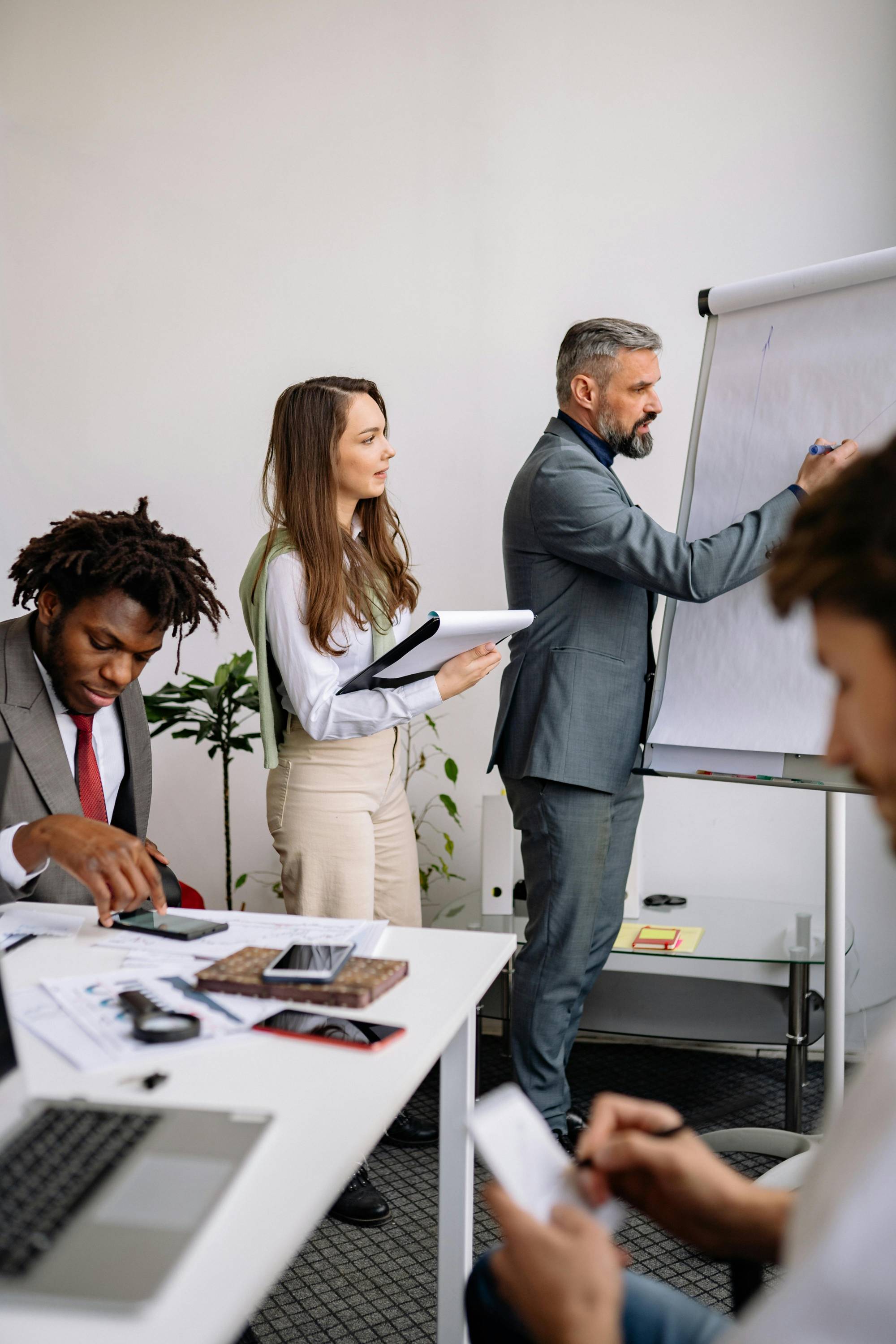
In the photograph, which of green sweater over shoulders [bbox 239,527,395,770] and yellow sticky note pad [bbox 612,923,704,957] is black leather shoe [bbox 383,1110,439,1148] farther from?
green sweater over shoulders [bbox 239,527,395,770]

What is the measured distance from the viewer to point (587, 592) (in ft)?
7.47

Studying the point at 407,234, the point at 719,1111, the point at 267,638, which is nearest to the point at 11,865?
the point at 267,638

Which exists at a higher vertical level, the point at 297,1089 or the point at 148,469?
the point at 148,469

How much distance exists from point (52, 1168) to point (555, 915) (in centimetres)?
152

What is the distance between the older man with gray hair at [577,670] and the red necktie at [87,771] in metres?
0.85

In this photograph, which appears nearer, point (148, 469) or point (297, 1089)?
point (297, 1089)

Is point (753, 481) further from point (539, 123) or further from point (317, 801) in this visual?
point (539, 123)

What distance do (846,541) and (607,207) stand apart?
101 inches

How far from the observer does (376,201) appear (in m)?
3.19

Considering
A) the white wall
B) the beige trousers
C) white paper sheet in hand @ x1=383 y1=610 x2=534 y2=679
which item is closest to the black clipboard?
white paper sheet in hand @ x1=383 y1=610 x2=534 y2=679

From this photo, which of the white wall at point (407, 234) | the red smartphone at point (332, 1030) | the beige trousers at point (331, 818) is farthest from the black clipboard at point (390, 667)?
the white wall at point (407, 234)

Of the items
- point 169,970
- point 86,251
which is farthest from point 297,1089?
point 86,251

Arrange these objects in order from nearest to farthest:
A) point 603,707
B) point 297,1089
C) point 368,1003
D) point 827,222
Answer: point 297,1089, point 368,1003, point 603,707, point 827,222

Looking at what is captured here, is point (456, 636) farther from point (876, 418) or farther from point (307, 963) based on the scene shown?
point (876, 418)
